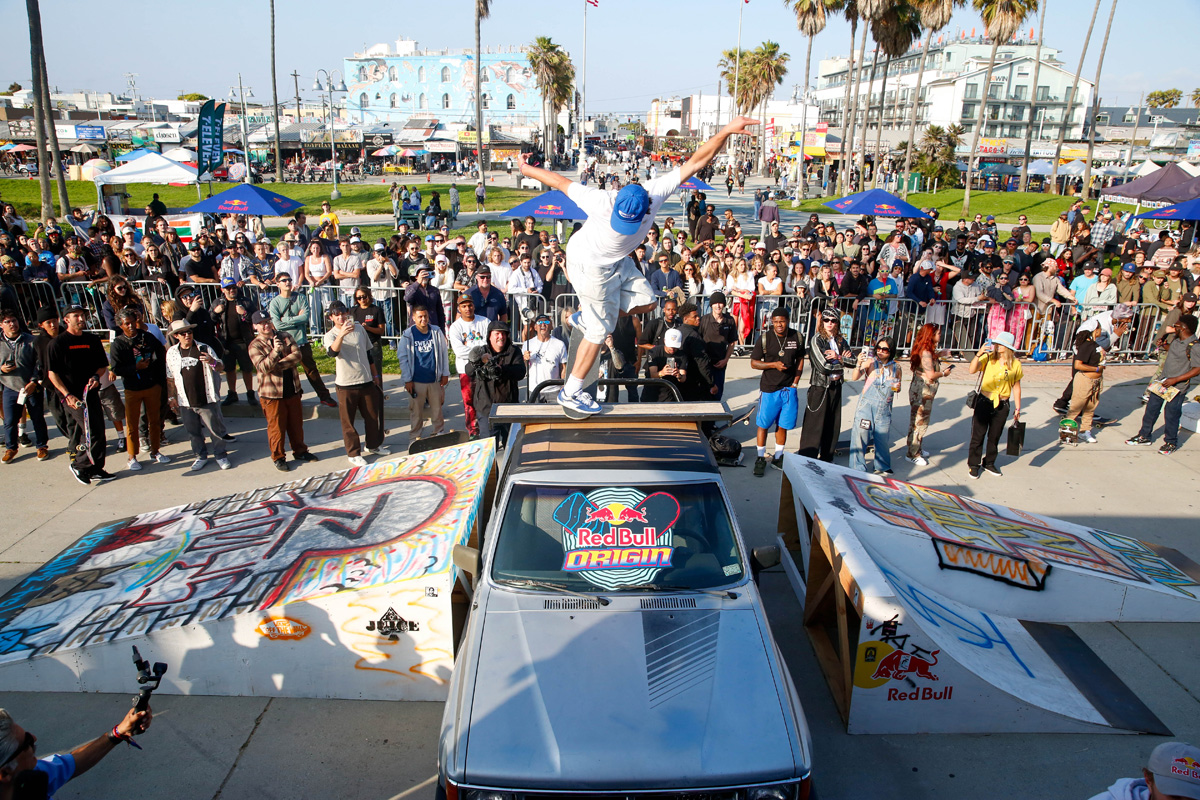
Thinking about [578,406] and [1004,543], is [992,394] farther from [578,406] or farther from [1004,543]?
[578,406]

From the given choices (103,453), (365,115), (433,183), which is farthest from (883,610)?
(365,115)

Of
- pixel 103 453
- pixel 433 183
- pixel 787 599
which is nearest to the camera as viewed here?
pixel 787 599

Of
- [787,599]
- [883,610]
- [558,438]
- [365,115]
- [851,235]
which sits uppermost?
[365,115]

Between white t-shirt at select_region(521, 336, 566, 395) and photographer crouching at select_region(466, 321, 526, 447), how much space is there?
163mm

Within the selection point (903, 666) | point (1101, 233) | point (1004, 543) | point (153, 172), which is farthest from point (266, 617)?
point (1101, 233)

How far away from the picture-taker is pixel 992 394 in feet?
27.4

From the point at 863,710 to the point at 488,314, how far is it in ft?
26.0

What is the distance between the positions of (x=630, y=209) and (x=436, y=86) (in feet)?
298

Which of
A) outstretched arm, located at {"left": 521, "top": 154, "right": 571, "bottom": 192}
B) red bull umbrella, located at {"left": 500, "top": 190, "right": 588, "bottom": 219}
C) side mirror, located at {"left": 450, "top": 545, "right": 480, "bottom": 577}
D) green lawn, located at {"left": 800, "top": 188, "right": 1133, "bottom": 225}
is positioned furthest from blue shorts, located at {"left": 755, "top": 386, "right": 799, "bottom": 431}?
green lawn, located at {"left": 800, "top": 188, "right": 1133, "bottom": 225}

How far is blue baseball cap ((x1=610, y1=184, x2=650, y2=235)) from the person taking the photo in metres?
4.67

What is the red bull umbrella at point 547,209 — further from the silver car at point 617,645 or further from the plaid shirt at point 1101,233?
the plaid shirt at point 1101,233

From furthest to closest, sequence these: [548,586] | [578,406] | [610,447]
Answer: [578,406], [610,447], [548,586]

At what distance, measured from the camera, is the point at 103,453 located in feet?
26.9

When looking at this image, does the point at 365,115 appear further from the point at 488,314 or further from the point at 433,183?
the point at 488,314
